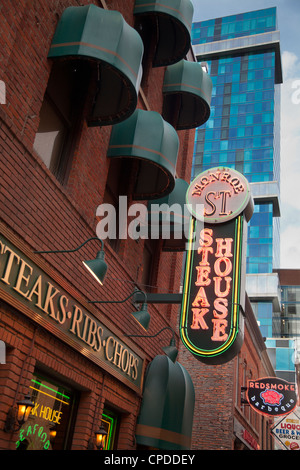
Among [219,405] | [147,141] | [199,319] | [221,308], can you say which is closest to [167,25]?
[147,141]

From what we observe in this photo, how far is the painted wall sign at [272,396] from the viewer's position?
66.7ft

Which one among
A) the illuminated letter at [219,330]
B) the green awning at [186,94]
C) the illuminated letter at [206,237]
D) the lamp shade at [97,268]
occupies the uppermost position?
the green awning at [186,94]

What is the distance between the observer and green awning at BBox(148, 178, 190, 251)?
11.9 m

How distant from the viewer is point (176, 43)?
12.1 m

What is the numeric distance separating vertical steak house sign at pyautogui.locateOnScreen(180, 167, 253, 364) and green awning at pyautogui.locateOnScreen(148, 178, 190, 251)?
0.70 ft

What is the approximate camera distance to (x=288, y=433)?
2472 cm

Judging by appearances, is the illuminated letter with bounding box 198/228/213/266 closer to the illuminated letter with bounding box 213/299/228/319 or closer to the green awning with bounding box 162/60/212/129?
the illuminated letter with bounding box 213/299/228/319

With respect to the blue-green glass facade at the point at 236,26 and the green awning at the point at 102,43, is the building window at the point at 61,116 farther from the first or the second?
the blue-green glass facade at the point at 236,26

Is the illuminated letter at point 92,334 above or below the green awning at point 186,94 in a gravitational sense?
below

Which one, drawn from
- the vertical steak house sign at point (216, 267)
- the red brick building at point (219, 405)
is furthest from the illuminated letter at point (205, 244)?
the red brick building at point (219, 405)

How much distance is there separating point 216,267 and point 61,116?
4619 mm

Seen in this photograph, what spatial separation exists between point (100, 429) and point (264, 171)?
81885 mm

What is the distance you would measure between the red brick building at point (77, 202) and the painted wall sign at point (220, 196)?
160 cm

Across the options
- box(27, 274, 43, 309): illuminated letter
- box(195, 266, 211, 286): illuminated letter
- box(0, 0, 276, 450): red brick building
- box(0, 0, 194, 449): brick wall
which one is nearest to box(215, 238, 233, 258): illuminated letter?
box(195, 266, 211, 286): illuminated letter
